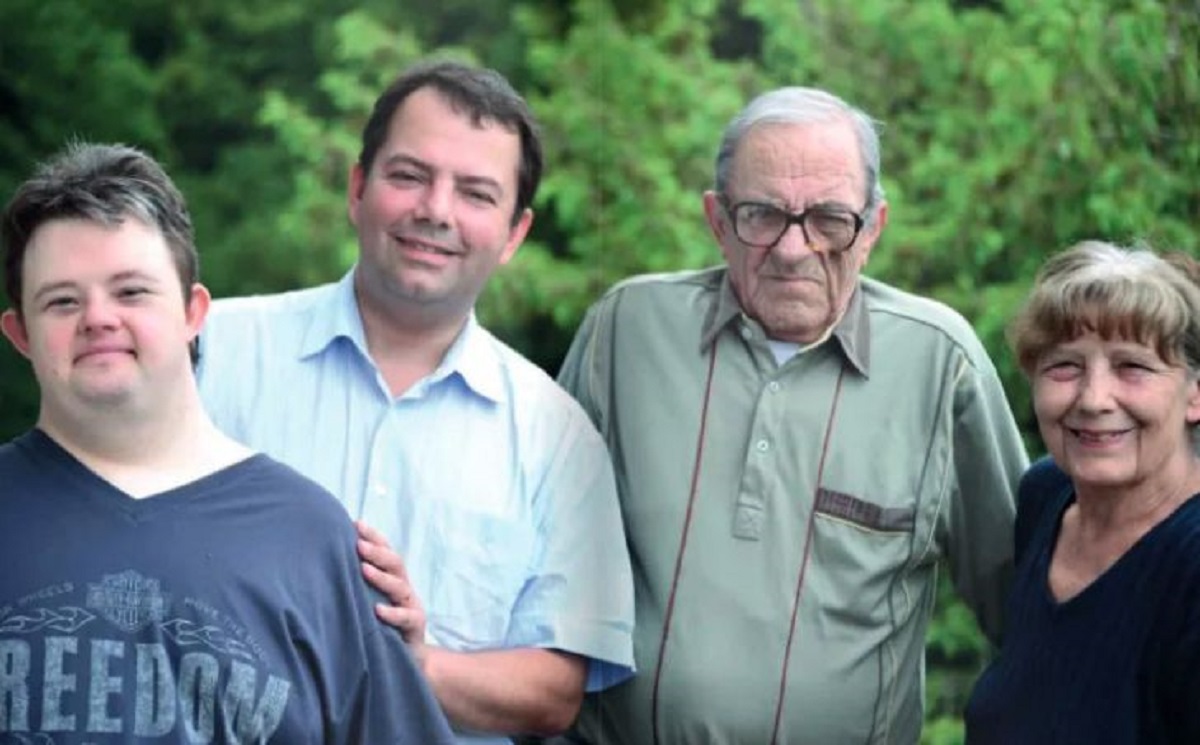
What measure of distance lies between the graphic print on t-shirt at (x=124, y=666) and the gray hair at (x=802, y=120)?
1226mm

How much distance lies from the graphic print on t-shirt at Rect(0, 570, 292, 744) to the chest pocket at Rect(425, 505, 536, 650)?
0.57m

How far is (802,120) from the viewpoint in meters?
3.32

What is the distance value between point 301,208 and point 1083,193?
2.53 metres

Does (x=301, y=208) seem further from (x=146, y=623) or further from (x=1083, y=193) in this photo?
(x=146, y=623)

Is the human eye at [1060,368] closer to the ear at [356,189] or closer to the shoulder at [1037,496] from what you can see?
the shoulder at [1037,496]

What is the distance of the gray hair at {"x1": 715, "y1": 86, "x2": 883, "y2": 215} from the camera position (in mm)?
3338

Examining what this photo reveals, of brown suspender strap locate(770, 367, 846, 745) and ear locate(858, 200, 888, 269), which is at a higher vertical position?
ear locate(858, 200, 888, 269)

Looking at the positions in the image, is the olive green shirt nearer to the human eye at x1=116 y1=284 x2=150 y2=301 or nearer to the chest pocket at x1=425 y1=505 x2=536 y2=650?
the chest pocket at x1=425 y1=505 x2=536 y2=650

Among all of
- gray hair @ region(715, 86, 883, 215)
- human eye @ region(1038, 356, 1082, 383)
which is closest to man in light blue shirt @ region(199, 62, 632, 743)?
gray hair @ region(715, 86, 883, 215)

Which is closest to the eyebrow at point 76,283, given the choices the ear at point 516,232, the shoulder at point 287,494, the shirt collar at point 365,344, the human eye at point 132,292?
the human eye at point 132,292

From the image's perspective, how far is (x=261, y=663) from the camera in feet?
8.32

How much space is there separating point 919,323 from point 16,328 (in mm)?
1397

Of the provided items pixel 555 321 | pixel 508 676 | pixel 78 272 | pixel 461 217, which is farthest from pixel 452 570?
pixel 555 321

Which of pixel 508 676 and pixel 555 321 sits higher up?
pixel 555 321
